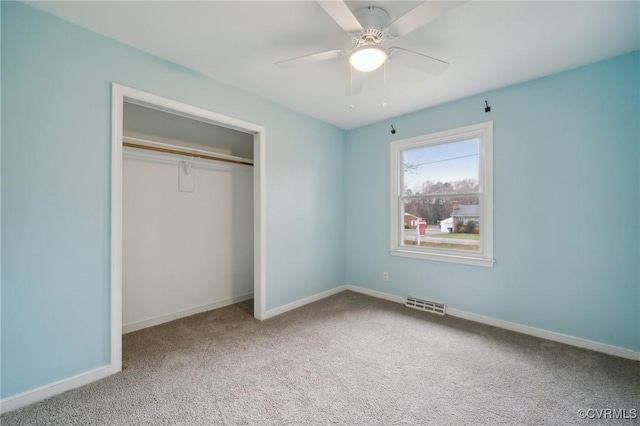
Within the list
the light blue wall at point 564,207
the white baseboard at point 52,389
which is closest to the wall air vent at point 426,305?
the light blue wall at point 564,207

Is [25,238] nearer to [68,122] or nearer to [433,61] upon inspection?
[68,122]

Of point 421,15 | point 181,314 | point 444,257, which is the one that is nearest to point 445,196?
point 444,257

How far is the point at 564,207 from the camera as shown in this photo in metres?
2.47

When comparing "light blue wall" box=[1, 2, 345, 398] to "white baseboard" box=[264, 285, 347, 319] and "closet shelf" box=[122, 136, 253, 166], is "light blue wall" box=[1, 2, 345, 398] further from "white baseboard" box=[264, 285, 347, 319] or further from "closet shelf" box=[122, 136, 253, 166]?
"white baseboard" box=[264, 285, 347, 319]

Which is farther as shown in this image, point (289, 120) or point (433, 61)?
point (289, 120)

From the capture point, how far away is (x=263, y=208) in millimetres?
3080

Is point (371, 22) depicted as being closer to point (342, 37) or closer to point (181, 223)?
point (342, 37)

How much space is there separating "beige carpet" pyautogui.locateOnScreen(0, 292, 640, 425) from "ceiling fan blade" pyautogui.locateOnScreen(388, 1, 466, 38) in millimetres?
2249

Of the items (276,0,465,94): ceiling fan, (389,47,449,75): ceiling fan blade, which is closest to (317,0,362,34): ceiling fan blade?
(276,0,465,94): ceiling fan

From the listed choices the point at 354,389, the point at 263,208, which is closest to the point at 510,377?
the point at 354,389

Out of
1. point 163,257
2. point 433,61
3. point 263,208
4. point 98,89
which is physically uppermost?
point 433,61

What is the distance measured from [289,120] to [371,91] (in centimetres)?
107

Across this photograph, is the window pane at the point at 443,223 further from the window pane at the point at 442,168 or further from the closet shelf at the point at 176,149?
the closet shelf at the point at 176,149

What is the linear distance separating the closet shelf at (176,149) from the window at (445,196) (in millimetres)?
2179
